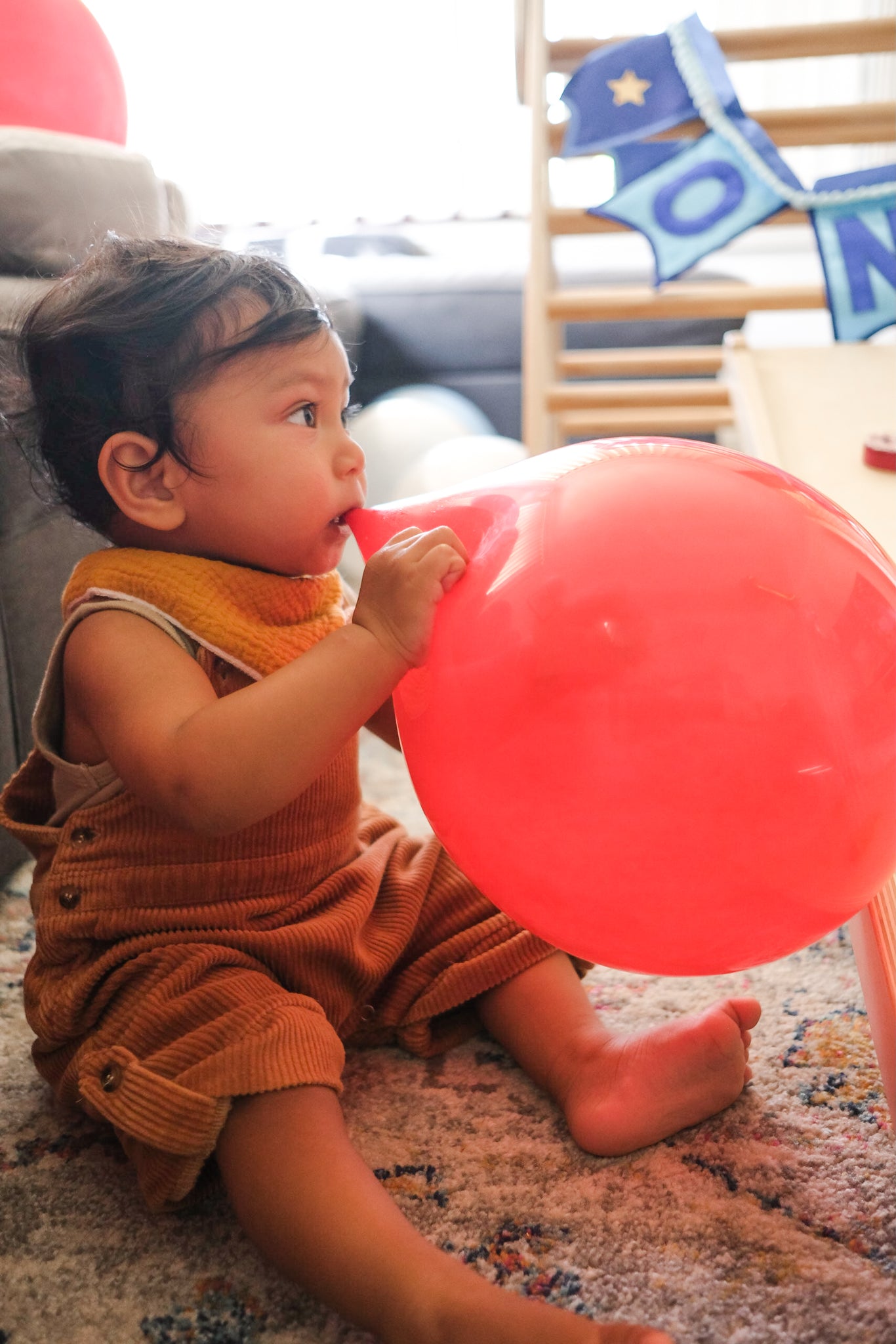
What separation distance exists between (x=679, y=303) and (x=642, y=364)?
17 cm

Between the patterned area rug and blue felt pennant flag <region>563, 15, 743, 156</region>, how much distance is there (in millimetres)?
1507

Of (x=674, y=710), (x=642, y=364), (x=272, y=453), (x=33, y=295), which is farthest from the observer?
(x=642, y=364)

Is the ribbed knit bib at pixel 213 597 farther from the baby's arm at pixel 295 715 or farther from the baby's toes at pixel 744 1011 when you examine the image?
the baby's toes at pixel 744 1011

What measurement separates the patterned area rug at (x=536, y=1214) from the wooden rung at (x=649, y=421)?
1360mm

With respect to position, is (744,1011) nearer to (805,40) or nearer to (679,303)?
(679,303)

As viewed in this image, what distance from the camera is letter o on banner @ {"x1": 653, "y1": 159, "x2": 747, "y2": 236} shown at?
5.77 feet

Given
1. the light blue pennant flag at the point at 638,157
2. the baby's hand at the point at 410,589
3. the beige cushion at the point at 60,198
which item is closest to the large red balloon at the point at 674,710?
the baby's hand at the point at 410,589

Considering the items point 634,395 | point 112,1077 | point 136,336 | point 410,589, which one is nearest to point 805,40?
point 634,395

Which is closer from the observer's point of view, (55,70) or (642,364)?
(55,70)

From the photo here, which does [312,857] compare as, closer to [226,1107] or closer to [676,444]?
[226,1107]

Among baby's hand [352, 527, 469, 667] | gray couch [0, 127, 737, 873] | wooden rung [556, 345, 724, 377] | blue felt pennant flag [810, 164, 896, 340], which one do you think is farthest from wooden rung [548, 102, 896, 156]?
baby's hand [352, 527, 469, 667]

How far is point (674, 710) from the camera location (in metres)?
0.51

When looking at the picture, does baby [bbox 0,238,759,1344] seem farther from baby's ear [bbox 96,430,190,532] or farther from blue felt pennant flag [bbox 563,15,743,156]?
blue felt pennant flag [bbox 563,15,743,156]

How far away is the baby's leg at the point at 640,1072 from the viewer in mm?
692
